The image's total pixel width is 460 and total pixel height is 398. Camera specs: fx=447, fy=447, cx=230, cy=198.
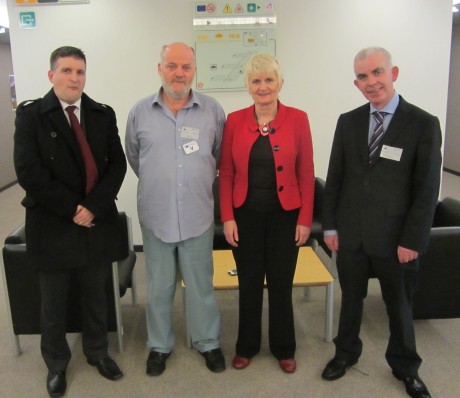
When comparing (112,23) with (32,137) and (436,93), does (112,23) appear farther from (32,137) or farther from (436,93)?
(436,93)

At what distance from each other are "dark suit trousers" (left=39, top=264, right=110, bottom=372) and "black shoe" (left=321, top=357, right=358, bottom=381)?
1199 mm

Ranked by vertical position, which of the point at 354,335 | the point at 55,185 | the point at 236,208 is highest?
the point at 55,185

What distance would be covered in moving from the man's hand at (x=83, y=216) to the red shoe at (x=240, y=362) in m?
1.12

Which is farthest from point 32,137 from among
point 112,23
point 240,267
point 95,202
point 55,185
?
point 112,23

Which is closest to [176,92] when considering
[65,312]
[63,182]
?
[63,182]

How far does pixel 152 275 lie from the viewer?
2393mm

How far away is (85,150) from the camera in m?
2.11

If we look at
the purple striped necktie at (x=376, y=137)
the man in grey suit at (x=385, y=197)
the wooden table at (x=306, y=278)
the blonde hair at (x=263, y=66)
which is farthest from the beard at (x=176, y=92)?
the wooden table at (x=306, y=278)

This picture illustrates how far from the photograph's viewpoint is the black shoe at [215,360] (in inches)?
96.7

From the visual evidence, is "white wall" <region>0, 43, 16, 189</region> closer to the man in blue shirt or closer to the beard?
the man in blue shirt

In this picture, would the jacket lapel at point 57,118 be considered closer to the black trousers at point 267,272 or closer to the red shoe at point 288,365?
the black trousers at point 267,272

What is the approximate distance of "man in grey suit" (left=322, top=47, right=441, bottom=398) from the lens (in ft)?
6.33

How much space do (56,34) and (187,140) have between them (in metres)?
2.49

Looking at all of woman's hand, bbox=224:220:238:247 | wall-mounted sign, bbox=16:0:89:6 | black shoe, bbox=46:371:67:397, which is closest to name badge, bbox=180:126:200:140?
woman's hand, bbox=224:220:238:247
